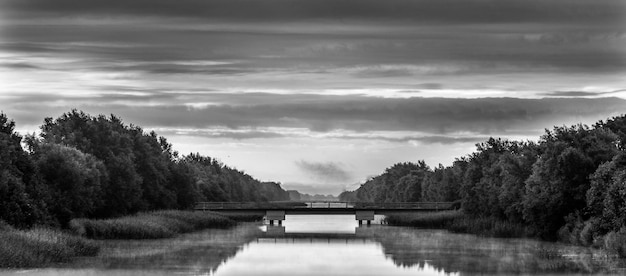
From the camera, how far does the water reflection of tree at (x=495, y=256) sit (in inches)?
1889

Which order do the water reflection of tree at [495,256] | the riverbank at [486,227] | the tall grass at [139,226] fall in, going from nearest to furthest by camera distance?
the water reflection of tree at [495,256]
the riverbank at [486,227]
the tall grass at [139,226]

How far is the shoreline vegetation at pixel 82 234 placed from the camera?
45031 millimetres

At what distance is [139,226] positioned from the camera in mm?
76125

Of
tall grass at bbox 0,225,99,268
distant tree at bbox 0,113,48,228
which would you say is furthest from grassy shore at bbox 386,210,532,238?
Result: tall grass at bbox 0,225,99,268

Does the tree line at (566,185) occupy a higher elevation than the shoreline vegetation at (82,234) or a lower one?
higher

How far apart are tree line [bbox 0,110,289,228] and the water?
5388 mm

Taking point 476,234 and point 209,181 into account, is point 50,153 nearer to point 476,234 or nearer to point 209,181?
point 476,234

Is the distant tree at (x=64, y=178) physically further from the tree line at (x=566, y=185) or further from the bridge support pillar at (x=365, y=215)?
the bridge support pillar at (x=365, y=215)

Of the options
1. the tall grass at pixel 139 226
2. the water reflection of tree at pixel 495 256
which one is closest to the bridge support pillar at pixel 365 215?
the tall grass at pixel 139 226

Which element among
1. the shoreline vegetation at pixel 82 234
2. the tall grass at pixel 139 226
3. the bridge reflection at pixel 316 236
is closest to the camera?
the shoreline vegetation at pixel 82 234

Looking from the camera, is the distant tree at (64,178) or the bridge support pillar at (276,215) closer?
the distant tree at (64,178)

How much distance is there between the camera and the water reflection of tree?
47969mm

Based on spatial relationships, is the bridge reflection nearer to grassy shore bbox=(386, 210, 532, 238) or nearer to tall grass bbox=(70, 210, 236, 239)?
tall grass bbox=(70, 210, 236, 239)

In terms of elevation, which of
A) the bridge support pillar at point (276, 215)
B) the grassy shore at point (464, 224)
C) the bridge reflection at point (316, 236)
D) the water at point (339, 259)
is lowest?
the water at point (339, 259)
